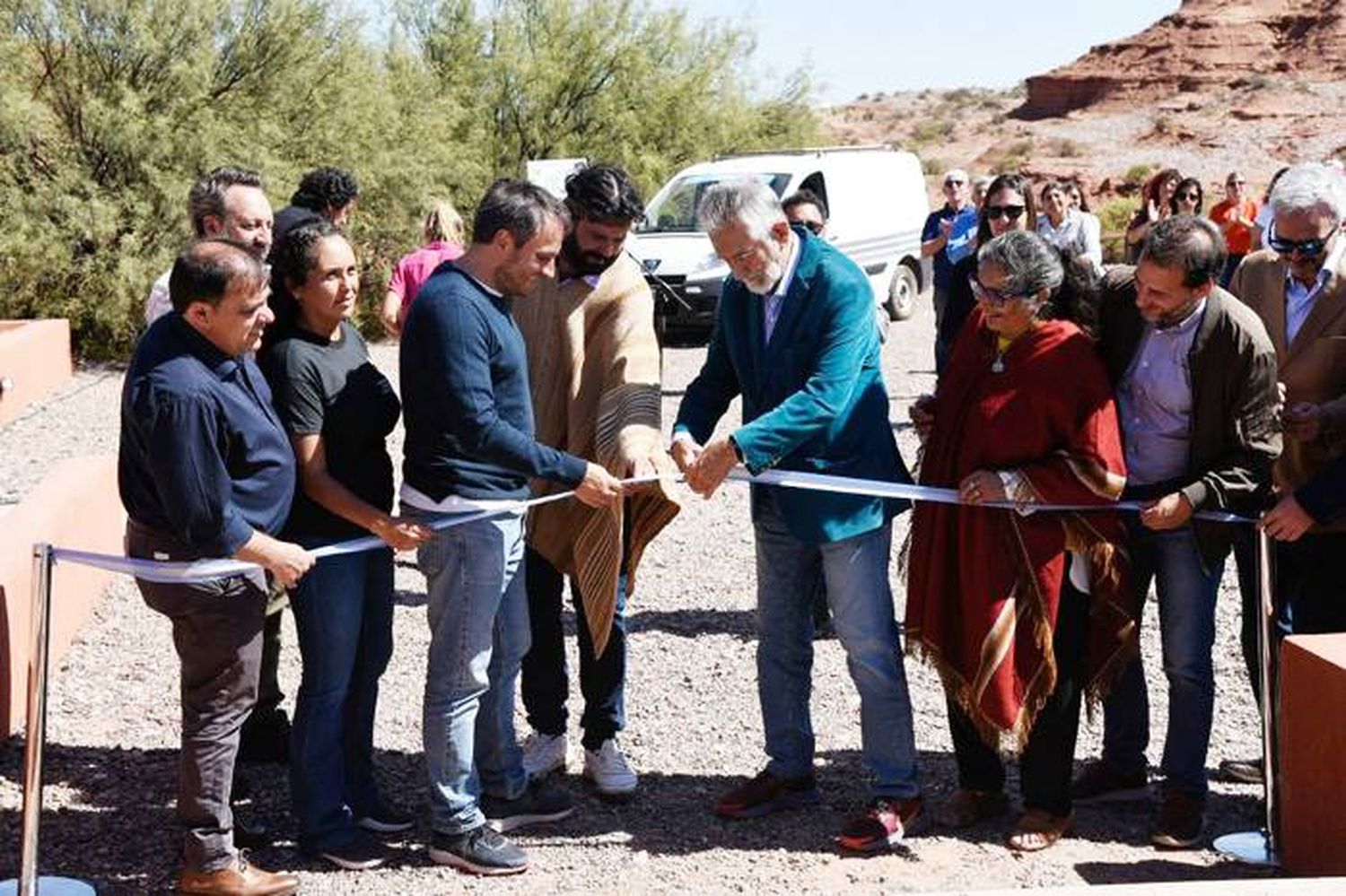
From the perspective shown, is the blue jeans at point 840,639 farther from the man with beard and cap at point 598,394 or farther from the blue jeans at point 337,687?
the blue jeans at point 337,687

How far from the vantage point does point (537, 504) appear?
5.50 m

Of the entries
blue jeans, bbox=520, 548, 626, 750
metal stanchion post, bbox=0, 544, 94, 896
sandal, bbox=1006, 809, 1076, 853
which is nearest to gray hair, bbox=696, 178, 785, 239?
blue jeans, bbox=520, 548, 626, 750

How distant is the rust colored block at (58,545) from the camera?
6.15m

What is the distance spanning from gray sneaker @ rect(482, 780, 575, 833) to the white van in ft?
43.1

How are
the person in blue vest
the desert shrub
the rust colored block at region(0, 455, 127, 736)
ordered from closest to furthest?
1. the person in blue vest
2. the rust colored block at region(0, 455, 127, 736)
3. the desert shrub

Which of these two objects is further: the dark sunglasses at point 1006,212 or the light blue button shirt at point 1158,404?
the dark sunglasses at point 1006,212

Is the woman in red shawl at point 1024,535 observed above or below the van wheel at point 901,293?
above

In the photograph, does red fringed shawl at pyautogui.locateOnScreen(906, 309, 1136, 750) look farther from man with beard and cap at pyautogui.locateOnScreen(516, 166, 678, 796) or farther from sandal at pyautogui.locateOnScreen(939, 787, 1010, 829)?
man with beard and cap at pyautogui.locateOnScreen(516, 166, 678, 796)

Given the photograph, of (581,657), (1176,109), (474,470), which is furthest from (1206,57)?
(474,470)

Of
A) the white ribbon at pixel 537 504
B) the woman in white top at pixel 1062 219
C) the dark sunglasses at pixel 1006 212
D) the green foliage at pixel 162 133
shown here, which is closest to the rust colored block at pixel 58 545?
the white ribbon at pixel 537 504

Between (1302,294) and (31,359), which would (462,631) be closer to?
(1302,294)

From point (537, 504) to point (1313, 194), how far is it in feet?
8.22

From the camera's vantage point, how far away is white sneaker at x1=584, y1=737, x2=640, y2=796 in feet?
18.7

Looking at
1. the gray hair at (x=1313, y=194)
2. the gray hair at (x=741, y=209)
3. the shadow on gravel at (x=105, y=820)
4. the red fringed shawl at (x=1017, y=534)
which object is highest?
the gray hair at (x=1313, y=194)
